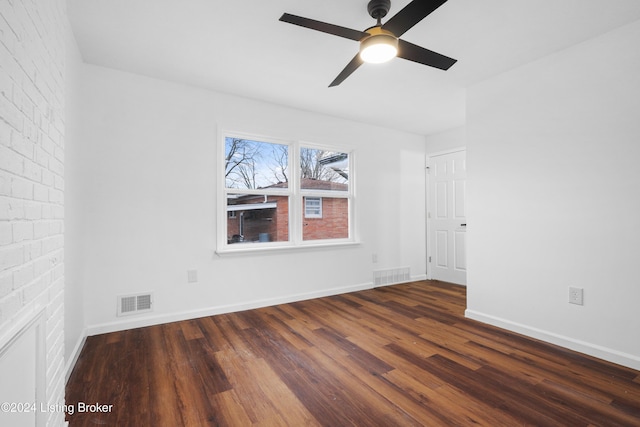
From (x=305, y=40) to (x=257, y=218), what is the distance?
79.9 inches

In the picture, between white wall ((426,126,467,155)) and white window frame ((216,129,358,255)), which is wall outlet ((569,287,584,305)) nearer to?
white window frame ((216,129,358,255))

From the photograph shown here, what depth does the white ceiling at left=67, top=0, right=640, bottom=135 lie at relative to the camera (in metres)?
2.03

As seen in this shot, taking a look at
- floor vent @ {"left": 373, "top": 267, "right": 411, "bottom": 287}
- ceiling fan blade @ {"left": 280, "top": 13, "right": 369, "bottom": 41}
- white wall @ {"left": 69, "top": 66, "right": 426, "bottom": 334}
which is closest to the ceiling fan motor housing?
ceiling fan blade @ {"left": 280, "top": 13, "right": 369, "bottom": 41}

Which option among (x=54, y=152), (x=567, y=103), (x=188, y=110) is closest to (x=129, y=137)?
(x=188, y=110)

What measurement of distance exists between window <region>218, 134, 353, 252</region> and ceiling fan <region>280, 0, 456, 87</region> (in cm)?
194

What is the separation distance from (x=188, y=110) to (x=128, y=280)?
181 centimetres

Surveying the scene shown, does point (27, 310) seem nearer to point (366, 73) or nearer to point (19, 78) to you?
point (19, 78)

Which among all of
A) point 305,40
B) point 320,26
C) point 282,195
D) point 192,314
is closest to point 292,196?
point 282,195

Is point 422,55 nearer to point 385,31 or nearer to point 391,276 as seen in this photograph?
point 385,31

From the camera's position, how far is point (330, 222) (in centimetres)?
426

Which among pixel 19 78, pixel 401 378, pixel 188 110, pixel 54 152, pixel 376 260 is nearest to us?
pixel 19 78

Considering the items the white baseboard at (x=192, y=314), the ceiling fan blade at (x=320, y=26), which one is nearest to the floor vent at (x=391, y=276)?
the white baseboard at (x=192, y=314)

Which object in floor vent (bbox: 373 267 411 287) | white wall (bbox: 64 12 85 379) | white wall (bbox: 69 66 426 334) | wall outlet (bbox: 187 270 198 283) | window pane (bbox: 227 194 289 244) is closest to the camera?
white wall (bbox: 64 12 85 379)

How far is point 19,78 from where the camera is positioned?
1.05m
